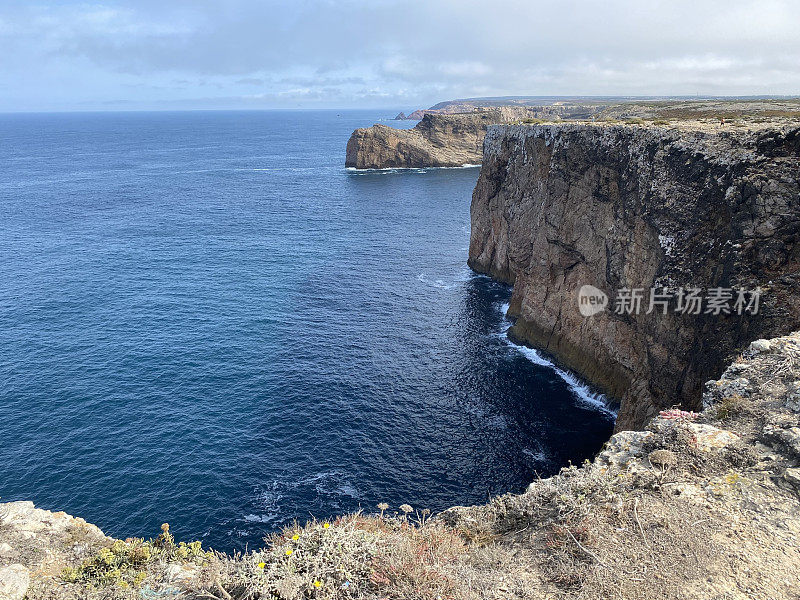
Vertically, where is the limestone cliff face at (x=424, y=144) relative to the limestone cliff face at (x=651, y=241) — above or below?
above

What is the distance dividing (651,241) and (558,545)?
3099 centimetres

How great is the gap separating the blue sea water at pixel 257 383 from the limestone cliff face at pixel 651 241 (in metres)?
5.43

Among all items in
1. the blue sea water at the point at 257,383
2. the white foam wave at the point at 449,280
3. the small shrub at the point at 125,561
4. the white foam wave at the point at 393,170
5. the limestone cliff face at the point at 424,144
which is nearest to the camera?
the small shrub at the point at 125,561

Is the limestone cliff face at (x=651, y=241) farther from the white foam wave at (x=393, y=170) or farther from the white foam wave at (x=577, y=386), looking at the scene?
the white foam wave at (x=393, y=170)

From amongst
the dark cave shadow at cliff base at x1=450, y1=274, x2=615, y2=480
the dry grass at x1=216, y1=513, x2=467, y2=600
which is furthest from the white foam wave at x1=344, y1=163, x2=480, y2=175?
the dry grass at x1=216, y1=513, x2=467, y2=600

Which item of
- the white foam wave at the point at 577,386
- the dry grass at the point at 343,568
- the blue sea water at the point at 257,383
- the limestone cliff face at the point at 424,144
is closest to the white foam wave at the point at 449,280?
the blue sea water at the point at 257,383

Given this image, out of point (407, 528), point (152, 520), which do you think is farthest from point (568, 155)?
point (152, 520)

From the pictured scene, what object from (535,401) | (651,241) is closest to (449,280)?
(535,401)

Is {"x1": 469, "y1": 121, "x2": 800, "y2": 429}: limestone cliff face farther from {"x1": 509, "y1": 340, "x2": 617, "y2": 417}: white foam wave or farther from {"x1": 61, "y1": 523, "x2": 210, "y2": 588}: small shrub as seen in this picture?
{"x1": 61, "y1": 523, "x2": 210, "y2": 588}: small shrub

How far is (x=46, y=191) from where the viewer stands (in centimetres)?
12600

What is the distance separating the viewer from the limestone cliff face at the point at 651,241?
29.3m

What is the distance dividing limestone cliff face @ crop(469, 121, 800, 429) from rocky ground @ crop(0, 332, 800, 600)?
12885mm

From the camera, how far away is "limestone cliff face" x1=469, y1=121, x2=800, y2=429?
29297mm

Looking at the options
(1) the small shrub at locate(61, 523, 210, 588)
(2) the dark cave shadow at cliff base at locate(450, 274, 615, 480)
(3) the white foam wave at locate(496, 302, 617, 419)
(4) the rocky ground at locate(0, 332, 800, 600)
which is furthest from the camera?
(3) the white foam wave at locate(496, 302, 617, 419)
